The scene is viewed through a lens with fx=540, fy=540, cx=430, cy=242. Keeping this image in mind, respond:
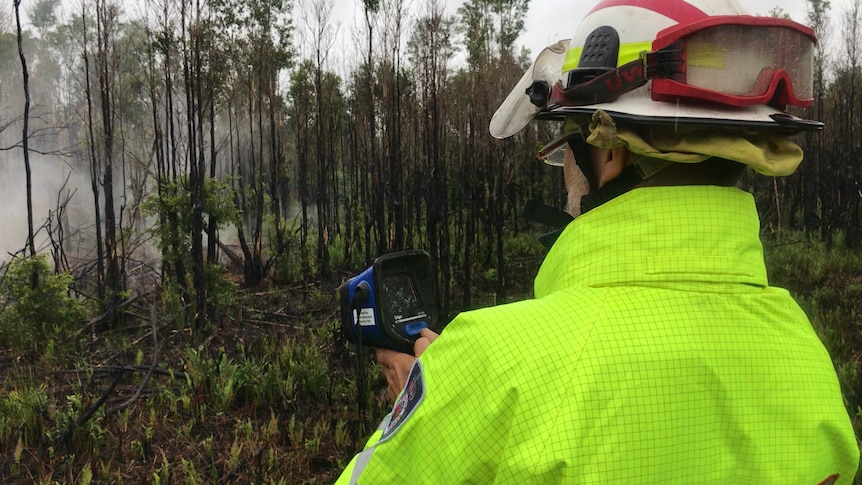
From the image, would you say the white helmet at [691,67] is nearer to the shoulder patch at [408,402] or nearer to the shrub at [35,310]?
the shoulder patch at [408,402]

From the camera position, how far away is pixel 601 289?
711 millimetres

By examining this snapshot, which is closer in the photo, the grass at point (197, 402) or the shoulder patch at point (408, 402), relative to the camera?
the shoulder patch at point (408, 402)

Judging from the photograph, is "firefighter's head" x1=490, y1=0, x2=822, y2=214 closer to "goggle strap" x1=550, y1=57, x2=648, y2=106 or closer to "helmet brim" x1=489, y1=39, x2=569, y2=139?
"goggle strap" x1=550, y1=57, x2=648, y2=106

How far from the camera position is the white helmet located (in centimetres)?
85

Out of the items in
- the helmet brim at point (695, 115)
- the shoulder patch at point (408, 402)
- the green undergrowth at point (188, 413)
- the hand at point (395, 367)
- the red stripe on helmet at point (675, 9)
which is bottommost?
the green undergrowth at point (188, 413)

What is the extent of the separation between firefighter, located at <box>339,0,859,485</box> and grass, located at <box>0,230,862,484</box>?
3.09 metres

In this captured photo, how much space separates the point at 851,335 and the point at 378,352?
5.82m

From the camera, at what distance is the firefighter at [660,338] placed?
635 mm

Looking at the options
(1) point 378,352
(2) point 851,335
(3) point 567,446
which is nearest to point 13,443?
(1) point 378,352

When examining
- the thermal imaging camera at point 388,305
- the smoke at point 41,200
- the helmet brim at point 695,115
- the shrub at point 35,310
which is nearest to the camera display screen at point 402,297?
the thermal imaging camera at point 388,305

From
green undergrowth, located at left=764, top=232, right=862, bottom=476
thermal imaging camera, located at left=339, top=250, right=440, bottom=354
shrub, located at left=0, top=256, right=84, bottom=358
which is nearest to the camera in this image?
thermal imaging camera, located at left=339, top=250, right=440, bottom=354

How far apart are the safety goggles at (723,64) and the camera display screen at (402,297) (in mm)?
726

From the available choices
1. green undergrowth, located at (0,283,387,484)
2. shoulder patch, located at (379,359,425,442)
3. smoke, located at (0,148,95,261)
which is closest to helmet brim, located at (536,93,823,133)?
shoulder patch, located at (379,359,425,442)

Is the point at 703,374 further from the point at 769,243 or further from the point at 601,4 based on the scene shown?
the point at 769,243
